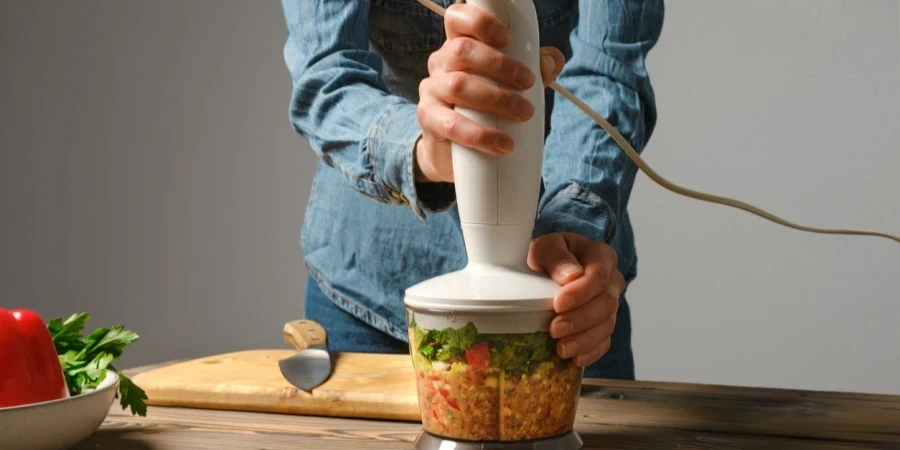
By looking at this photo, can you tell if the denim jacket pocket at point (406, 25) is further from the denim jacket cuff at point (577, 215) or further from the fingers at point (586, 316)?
the fingers at point (586, 316)

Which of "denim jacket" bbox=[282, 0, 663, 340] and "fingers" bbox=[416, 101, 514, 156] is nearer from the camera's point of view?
"fingers" bbox=[416, 101, 514, 156]

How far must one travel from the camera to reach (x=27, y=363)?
0.58 m

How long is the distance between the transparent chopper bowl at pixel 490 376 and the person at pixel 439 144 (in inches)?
0.8

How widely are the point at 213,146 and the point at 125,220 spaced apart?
0.28 m

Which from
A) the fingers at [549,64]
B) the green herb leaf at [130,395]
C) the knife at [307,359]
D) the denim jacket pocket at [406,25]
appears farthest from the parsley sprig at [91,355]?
the denim jacket pocket at [406,25]

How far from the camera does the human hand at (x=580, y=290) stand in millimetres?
559

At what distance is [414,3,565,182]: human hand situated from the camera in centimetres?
55

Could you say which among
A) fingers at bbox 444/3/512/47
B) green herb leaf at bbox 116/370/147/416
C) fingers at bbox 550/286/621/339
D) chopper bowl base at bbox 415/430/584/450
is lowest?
chopper bowl base at bbox 415/430/584/450

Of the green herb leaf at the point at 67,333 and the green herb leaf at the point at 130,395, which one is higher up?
the green herb leaf at the point at 67,333

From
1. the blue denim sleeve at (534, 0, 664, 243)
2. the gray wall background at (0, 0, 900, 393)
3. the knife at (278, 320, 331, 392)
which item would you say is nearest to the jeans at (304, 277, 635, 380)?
the knife at (278, 320, 331, 392)

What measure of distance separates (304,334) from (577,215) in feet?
1.01

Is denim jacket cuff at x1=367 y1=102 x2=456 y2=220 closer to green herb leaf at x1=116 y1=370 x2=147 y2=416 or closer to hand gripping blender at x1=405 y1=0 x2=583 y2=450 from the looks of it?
hand gripping blender at x1=405 y1=0 x2=583 y2=450

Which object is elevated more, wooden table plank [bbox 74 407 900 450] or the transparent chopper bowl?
the transparent chopper bowl

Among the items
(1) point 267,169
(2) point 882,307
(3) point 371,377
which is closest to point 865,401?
(3) point 371,377
